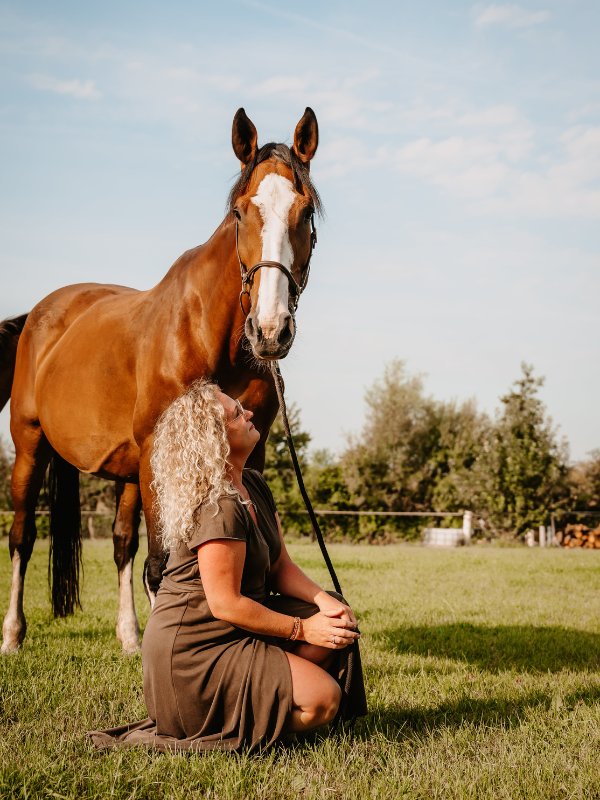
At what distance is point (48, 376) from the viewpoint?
470 centimetres

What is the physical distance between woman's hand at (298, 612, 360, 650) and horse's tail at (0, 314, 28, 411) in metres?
4.72

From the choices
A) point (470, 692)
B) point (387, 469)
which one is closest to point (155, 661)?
point (470, 692)

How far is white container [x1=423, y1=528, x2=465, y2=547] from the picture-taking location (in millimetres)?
21000

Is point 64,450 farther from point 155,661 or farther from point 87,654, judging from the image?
point 155,661

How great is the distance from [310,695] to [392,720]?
766mm

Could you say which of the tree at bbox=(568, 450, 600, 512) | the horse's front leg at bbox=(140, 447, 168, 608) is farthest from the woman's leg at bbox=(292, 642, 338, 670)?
the tree at bbox=(568, 450, 600, 512)

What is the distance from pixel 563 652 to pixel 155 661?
311cm

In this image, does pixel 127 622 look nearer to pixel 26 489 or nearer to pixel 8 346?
pixel 26 489

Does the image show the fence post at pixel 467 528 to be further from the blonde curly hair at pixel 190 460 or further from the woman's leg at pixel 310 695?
the blonde curly hair at pixel 190 460

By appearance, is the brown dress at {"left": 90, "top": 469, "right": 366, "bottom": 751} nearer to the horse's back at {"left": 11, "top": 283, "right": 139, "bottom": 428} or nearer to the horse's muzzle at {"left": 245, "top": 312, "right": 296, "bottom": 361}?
the horse's muzzle at {"left": 245, "top": 312, "right": 296, "bottom": 361}

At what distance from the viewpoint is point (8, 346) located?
6.00 meters

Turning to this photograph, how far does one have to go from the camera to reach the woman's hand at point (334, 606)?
7.77 ft

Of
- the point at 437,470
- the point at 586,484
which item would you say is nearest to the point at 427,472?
the point at 437,470

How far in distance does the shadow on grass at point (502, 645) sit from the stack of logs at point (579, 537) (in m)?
17.9
